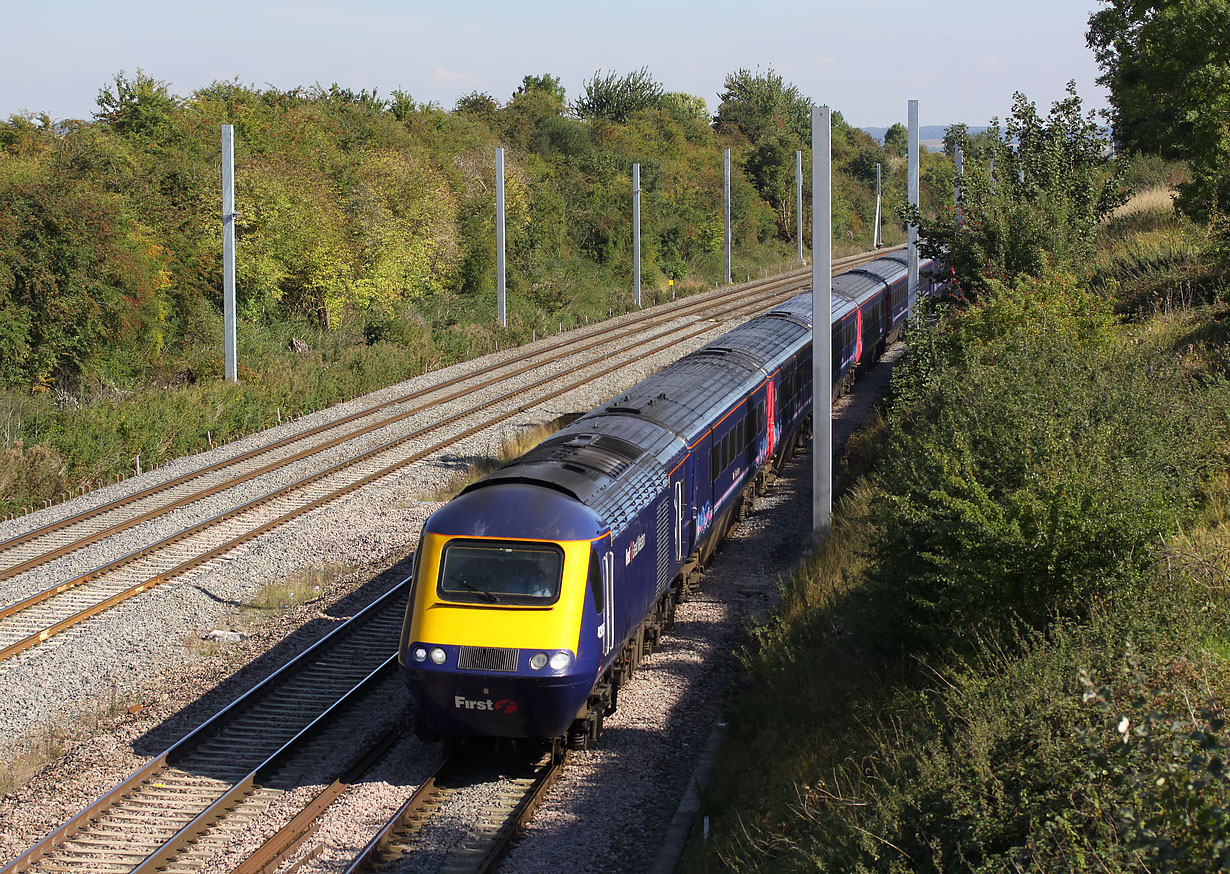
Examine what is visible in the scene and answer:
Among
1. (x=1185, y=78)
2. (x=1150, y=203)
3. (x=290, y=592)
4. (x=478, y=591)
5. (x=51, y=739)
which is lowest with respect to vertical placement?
(x=51, y=739)

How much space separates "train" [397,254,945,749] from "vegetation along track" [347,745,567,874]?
0.45 meters

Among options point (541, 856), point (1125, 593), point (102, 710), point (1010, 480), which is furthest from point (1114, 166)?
point (102, 710)

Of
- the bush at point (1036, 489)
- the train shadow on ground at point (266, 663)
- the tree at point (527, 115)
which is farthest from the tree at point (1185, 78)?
the tree at point (527, 115)

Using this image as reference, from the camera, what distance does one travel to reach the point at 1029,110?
1953 cm

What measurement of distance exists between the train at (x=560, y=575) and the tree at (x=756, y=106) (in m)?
83.5

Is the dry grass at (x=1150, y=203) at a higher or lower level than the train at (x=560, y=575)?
higher

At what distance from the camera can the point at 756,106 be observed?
313 feet

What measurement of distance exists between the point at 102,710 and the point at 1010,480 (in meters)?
9.31

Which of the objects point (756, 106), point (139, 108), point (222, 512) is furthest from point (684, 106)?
point (222, 512)

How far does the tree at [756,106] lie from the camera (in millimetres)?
93500

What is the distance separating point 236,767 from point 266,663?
2.50 meters

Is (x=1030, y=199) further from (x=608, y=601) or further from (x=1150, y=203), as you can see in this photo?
(x=1150, y=203)

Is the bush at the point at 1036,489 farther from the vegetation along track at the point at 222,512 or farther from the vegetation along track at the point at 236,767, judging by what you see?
the vegetation along track at the point at 222,512

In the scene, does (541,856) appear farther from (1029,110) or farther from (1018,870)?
(1029,110)
